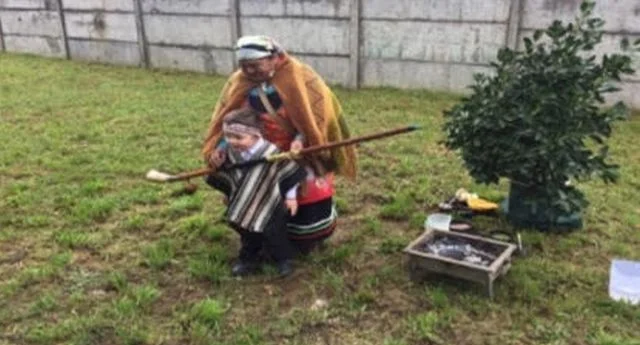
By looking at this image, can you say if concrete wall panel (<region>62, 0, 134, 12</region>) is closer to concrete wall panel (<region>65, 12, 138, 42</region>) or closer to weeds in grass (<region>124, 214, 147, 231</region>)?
concrete wall panel (<region>65, 12, 138, 42</region>)

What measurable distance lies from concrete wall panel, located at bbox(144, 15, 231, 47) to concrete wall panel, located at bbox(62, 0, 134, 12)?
0.35 meters

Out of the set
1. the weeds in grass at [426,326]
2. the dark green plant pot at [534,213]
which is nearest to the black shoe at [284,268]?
the weeds in grass at [426,326]

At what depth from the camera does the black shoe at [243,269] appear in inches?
129

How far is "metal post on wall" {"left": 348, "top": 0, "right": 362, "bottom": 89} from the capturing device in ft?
24.3

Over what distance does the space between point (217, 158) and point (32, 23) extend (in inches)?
349

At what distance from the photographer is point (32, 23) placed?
1065 centimetres

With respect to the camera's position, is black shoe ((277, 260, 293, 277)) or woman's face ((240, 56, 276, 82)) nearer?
woman's face ((240, 56, 276, 82))

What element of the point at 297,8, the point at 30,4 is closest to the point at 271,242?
the point at 297,8

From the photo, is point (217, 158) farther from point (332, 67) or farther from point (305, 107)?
point (332, 67)

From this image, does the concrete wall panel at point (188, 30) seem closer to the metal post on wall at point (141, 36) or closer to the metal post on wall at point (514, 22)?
the metal post on wall at point (141, 36)

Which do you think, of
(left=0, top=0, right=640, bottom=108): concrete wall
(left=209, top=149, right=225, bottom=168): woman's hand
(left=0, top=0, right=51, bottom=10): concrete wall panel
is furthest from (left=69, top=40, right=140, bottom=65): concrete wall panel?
(left=209, top=149, right=225, bottom=168): woman's hand

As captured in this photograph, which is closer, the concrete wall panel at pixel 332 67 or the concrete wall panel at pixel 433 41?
the concrete wall panel at pixel 433 41

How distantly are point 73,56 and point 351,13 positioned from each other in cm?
512

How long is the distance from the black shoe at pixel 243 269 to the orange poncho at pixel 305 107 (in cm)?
58
